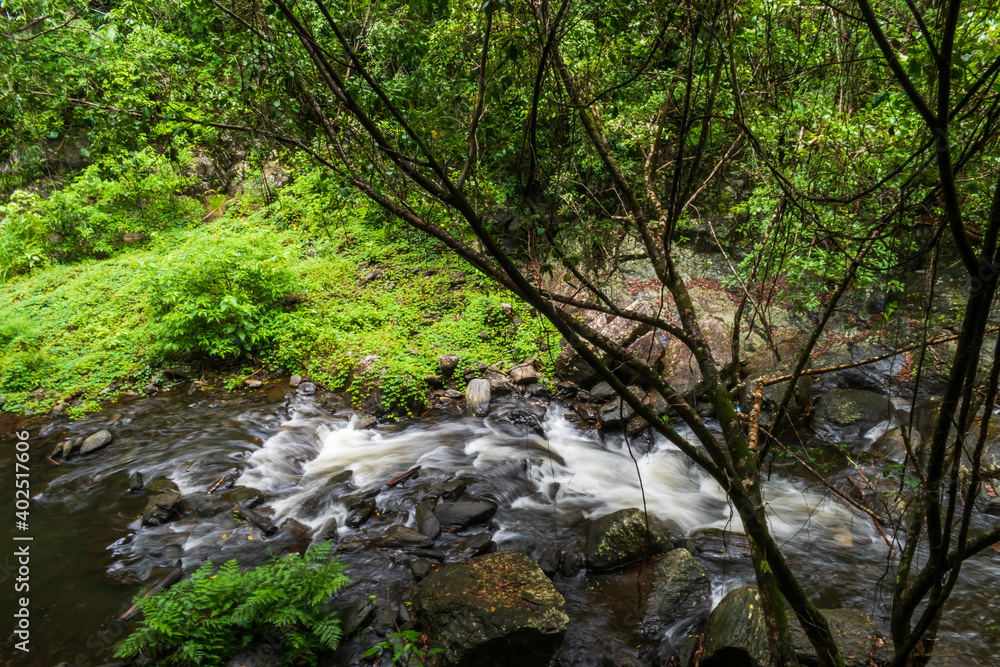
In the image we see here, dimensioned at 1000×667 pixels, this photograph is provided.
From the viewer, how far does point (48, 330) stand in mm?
10164

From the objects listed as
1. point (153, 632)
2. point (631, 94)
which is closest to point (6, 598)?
point (153, 632)

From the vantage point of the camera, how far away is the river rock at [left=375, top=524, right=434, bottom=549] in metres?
5.23

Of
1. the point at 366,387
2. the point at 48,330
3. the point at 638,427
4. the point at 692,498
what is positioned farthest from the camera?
the point at 48,330

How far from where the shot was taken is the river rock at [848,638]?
11.3ft

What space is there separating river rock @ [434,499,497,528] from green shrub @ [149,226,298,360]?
527 centimetres

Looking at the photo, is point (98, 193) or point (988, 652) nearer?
point (988, 652)

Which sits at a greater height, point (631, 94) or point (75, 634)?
point (631, 94)

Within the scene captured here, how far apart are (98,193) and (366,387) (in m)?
10.2

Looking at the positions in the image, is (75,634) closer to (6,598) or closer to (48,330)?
(6,598)

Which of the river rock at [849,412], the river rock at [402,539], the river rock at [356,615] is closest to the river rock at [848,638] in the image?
the river rock at [356,615]

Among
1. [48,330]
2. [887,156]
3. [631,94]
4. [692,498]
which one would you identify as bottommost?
[692,498]

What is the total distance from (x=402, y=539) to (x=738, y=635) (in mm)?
3196

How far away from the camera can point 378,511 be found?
584 centimetres

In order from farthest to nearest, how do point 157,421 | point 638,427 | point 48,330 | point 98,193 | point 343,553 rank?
point 98,193
point 48,330
point 157,421
point 638,427
point 343,553
